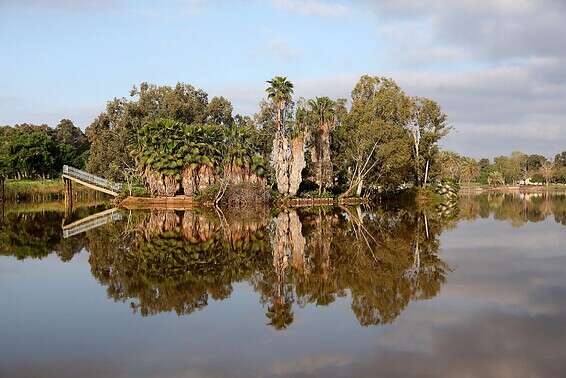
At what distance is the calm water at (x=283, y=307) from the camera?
7836 mm

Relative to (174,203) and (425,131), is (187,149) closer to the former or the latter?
(174,203)

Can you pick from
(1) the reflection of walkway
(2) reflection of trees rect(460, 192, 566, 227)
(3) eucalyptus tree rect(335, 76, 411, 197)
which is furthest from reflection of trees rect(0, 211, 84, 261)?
(3) eucalyptus tree rect(335, 76, 411, 197)

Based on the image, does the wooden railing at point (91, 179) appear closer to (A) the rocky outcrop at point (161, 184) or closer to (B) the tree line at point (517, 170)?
(A) the rocky outcrop at point (161, 184)

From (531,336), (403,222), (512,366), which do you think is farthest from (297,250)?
(403,222)

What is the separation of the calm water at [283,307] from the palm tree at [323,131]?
89.2 feet

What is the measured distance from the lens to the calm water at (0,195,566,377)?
7836mm

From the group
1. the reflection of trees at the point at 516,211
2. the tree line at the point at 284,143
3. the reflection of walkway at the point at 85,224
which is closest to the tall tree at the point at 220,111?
the tree line at the point at 284,143

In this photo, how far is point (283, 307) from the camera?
11164mm

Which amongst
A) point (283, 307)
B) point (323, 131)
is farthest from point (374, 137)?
point (283, 307)

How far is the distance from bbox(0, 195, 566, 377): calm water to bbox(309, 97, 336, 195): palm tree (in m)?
27.2

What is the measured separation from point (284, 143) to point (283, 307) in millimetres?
35434

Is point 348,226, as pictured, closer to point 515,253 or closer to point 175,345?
Answer: point 515,253

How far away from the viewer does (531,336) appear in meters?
9.09

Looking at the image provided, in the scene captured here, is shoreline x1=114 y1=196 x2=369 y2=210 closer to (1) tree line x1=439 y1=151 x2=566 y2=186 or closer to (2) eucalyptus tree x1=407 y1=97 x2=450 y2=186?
(2) eucalyptus tree x1=407 y1=97 x2=450 y2=186
